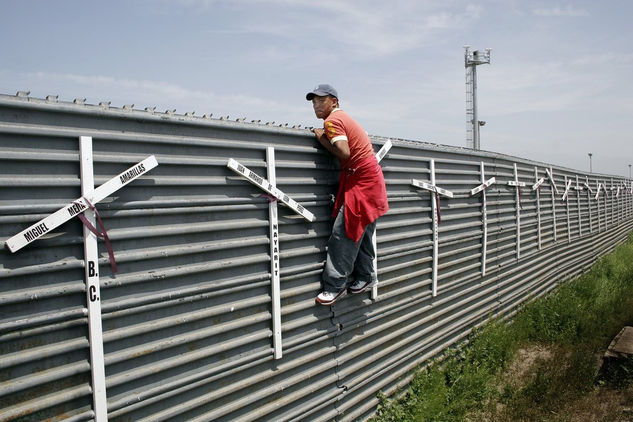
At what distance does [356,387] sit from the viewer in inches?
185

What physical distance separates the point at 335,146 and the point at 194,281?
155 cm

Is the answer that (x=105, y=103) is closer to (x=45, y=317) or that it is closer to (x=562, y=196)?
(x=45, y=317)

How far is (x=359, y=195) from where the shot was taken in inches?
167

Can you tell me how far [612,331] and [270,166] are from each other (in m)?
6.21

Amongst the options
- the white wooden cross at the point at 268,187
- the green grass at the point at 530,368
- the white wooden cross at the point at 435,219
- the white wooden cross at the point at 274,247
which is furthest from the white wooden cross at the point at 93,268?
the white wooden cross at the point at 435,219

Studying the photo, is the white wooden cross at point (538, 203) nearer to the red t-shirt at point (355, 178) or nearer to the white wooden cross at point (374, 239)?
the white wooden cross at point (374, 239)

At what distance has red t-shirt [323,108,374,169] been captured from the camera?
160 inches

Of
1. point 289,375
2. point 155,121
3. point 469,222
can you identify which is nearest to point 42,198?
point 155,121

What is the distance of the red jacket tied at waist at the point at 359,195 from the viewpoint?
13.7 ft

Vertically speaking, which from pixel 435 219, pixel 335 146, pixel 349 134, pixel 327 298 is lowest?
pixel 327 298

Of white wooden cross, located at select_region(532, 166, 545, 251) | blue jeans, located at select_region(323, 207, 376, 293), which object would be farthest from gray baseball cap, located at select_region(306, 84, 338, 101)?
white wooden cross, located at select_region(532, 166, 545, 251)

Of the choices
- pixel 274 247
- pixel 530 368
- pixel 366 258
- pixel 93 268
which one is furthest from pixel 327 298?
pixel 530 368

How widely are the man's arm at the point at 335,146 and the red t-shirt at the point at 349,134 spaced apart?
1.6 inches

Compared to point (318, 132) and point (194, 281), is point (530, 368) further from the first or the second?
point (194, 281)
